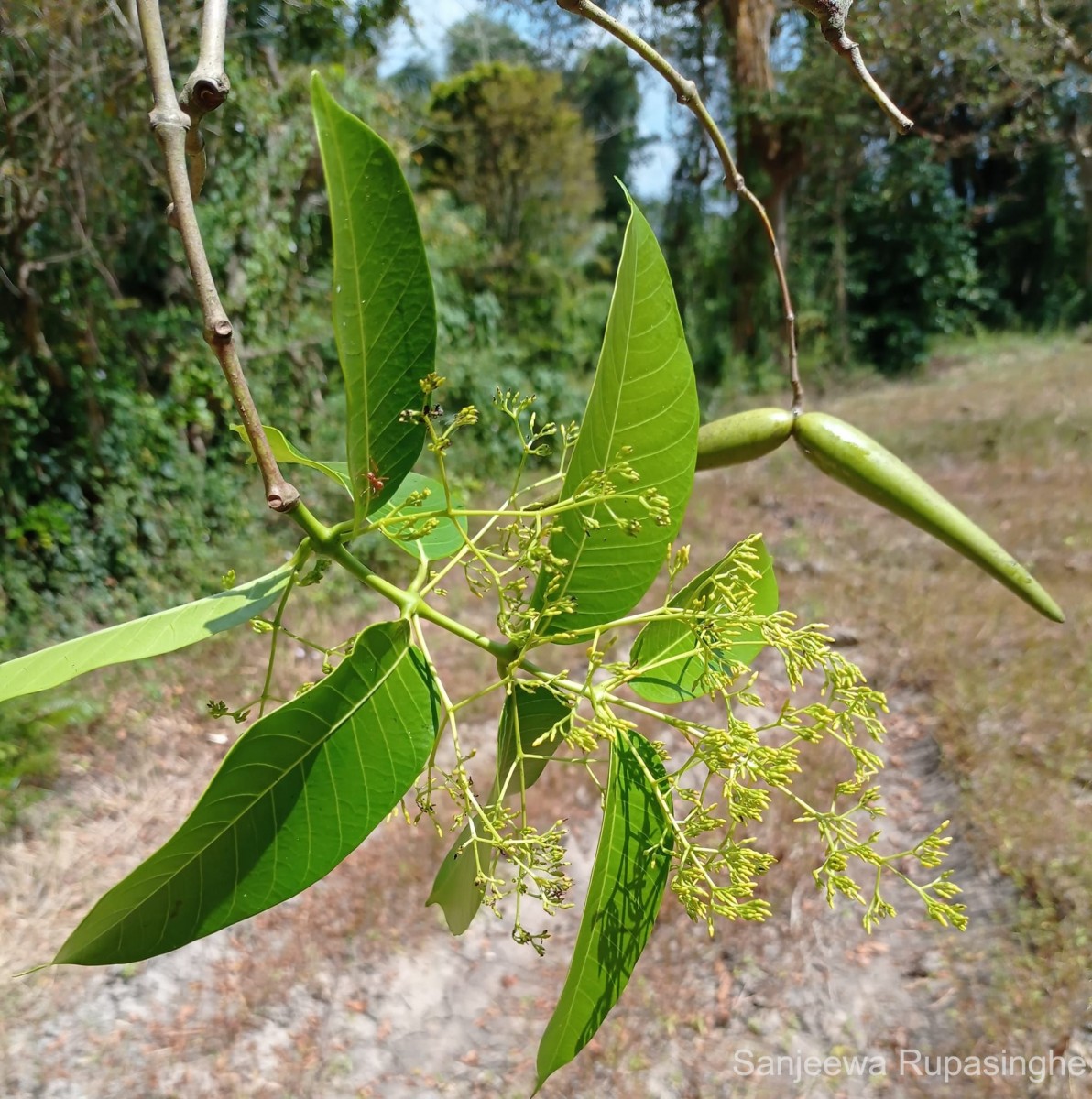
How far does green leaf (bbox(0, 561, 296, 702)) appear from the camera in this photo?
1.44ft

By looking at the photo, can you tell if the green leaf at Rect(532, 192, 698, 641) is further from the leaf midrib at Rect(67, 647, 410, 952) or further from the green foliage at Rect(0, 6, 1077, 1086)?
the leaf midrib at Rect(67, 647, 410, 952)

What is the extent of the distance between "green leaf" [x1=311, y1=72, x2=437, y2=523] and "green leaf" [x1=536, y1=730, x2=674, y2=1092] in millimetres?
210

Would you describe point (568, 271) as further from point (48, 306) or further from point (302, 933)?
point (302, 933)

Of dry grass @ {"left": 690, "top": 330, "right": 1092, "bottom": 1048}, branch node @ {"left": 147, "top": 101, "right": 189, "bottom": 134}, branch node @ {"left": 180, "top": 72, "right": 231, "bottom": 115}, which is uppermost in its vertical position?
branch node @ {"left": 180, "top": 72, "right": 231, "bottom": 115}

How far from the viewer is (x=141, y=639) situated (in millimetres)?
462

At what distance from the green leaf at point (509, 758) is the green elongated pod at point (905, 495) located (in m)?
→ 0.29

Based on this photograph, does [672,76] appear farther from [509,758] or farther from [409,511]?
[509,758]

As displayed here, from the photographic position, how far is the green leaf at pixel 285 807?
38cm

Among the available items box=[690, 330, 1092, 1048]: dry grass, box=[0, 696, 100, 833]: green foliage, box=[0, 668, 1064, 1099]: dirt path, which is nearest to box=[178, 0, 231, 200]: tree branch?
box=[0, 668, 1064, 1099]: dirt path

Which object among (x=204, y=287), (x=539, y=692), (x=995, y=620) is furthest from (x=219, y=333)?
(x=995, y=620)

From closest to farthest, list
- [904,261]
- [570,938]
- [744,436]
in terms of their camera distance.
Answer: [744,436], [570,938], [904,261]

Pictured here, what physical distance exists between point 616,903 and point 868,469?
0.36m

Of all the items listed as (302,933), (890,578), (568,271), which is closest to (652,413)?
(302,933)

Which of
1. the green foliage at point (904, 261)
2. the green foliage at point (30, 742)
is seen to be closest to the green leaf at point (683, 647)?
the green foliage at point (30, 742)
